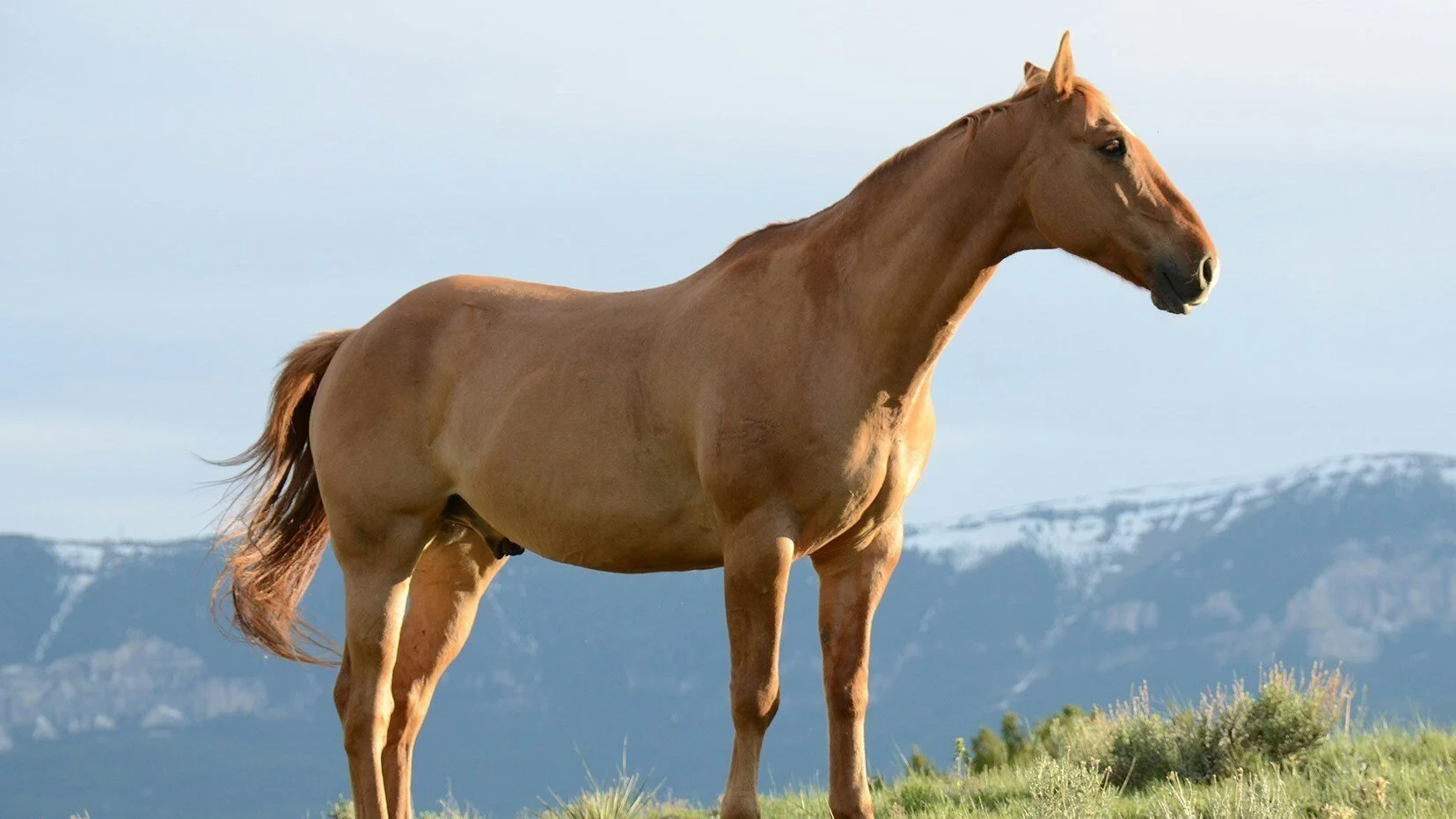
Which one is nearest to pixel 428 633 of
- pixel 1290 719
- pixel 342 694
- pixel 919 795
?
pixel 342 694

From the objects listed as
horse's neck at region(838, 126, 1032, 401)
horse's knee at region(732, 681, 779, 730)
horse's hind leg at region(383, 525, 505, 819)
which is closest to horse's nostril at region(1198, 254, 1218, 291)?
horse's neck at region(838, 126, 1032, 401)

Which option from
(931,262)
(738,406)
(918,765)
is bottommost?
(918,765)

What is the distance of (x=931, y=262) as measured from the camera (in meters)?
5.32

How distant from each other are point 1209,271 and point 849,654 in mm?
1851

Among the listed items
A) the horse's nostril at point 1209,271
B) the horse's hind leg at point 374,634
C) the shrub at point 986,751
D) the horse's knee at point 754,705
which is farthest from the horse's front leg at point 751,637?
the shrub at point 986,751

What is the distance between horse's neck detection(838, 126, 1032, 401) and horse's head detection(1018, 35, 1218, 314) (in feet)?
0.46

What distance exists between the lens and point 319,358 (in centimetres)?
740

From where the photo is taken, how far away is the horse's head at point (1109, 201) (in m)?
5.05

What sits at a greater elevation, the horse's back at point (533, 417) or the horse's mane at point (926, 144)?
the horse's mane at point (926, 144)

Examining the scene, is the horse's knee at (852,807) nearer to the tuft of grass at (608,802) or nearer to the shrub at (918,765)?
the tuft of grass at (608,802)

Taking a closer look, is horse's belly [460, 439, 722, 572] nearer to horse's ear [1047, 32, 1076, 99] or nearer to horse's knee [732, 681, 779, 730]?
horse's knee [732, 681, 779, 730]

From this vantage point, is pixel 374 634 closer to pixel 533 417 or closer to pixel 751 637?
pixel 533 417

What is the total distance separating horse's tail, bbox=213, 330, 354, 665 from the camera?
740 cm

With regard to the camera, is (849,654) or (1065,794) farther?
(849,654)
